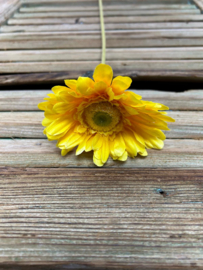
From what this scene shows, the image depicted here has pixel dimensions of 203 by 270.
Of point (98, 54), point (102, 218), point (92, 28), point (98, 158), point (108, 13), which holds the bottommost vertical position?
point (102, 218)

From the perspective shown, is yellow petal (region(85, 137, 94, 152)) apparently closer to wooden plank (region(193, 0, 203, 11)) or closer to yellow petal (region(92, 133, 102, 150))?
yellow petal (region(92, 133, 102, 150))

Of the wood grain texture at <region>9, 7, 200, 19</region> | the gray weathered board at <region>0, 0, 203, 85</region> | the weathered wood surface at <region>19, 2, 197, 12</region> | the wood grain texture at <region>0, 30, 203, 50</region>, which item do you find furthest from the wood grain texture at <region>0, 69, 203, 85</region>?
the weathered wood surface at <region>19, 2, 197, 12</region>

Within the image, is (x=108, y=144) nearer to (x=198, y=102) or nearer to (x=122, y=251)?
(x=122, y=251)

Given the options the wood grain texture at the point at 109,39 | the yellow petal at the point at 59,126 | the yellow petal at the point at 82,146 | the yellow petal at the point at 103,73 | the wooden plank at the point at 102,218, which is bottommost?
the wooden plank at the point at 102,218

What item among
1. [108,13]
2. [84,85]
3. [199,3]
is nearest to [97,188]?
[84,85]

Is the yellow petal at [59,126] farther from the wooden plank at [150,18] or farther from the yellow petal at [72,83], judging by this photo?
the wooden plank at [150,18]

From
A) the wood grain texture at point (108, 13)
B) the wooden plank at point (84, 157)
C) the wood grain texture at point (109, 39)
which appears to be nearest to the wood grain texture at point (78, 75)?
the wood grain texture at point (109, 39)

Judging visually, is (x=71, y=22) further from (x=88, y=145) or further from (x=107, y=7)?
(x=88, y=145)

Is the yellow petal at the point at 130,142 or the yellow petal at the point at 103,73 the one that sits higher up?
the yellow petal at the point at 103,73
